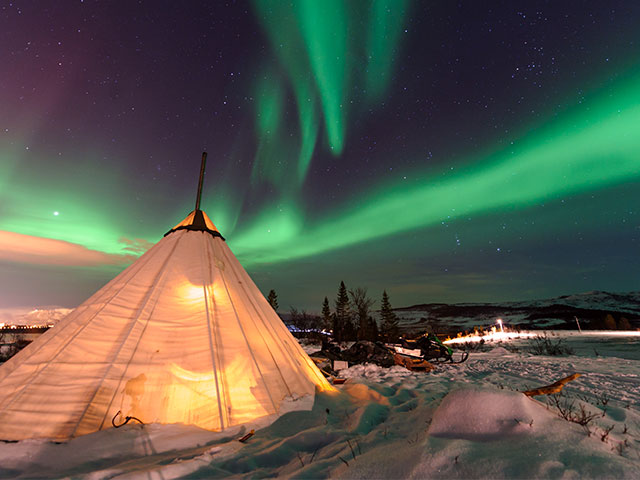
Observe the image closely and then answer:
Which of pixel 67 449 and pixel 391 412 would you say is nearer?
pixel 67 449

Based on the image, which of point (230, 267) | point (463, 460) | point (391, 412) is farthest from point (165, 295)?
point (463, 460)

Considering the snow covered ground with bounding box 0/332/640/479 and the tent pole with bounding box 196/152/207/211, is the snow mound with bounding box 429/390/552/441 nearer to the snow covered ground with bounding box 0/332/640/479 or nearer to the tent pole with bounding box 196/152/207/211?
the snow covered ground with bounding box 0/332/640/479

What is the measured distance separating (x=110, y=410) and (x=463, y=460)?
9.93ft

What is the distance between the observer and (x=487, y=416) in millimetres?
2020

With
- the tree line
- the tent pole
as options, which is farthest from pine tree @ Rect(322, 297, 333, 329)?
the tent pole

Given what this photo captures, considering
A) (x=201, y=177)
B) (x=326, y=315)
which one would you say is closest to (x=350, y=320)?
(x=326, y=315)

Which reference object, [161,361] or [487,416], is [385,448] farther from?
[161,361]

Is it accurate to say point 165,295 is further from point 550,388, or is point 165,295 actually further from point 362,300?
point 362,300

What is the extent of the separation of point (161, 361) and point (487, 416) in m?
3.20

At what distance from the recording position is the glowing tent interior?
255 cm

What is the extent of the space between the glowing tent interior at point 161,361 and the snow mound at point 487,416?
1.80 metres

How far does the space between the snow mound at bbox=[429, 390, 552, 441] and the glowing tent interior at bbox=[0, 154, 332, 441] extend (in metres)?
1.80

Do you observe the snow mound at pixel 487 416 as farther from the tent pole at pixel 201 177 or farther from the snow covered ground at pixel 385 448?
the tent pole at pixel 201 177

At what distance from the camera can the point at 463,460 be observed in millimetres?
1598
